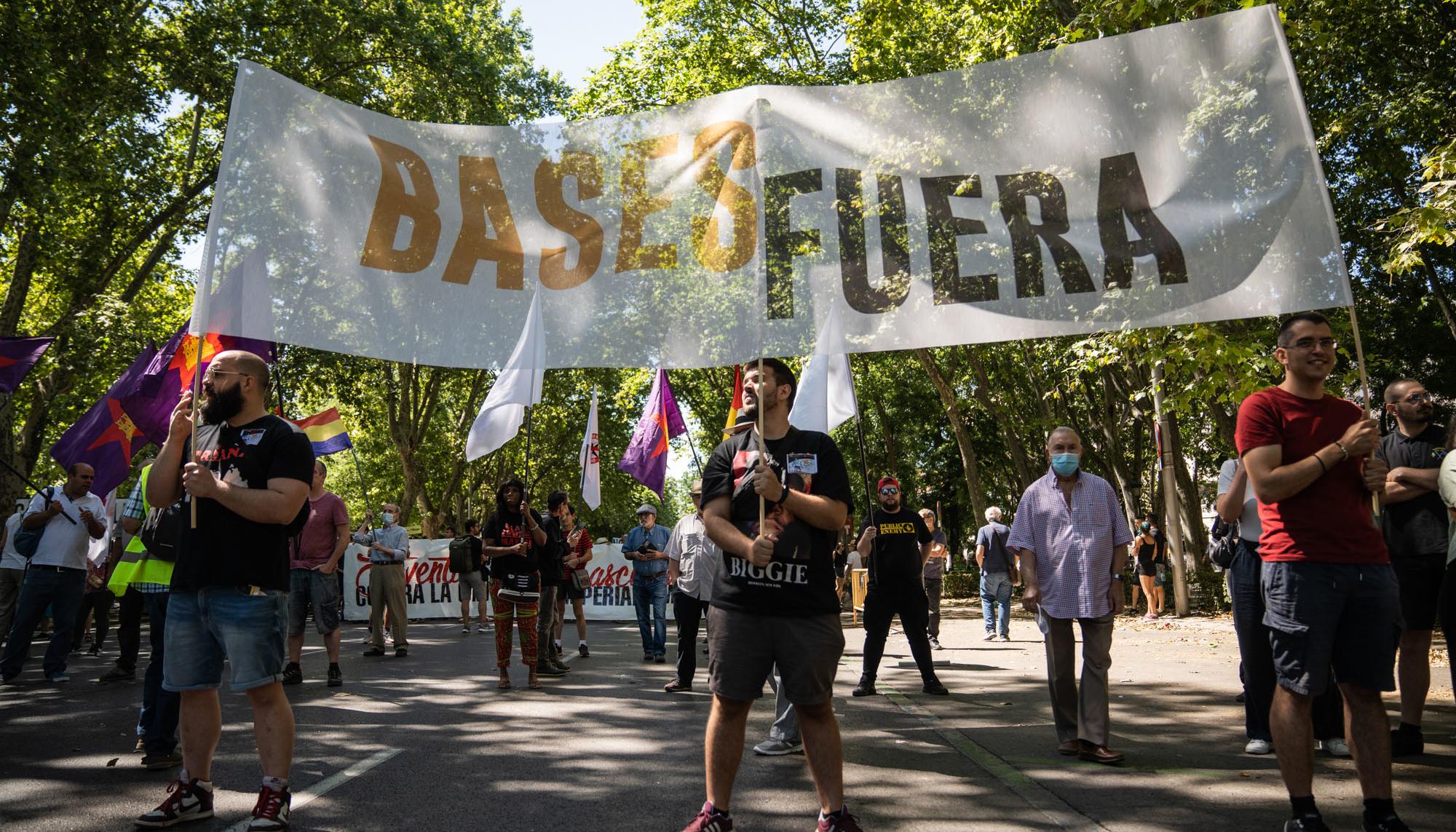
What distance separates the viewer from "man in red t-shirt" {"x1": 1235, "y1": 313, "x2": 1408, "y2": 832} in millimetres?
4141

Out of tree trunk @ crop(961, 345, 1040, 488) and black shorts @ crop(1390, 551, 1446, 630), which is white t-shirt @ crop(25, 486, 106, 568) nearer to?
black shorts @ crop(1390, 551, 1446, 630)

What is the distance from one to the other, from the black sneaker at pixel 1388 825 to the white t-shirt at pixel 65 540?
1025 centimetres

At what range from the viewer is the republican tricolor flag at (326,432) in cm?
1616

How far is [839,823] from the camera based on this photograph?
4133 millimetres

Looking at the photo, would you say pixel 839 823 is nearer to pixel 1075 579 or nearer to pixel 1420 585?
pixel 1075 579

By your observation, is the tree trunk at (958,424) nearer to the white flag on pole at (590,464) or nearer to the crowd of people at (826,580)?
the white flag on pole at (590,464)

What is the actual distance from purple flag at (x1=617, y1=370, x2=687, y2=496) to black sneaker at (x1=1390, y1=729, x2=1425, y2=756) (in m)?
10.8

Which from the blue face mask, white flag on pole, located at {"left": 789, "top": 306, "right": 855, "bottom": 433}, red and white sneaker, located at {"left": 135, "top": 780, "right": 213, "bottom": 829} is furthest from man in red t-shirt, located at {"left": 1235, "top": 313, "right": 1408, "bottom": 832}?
red and white sneaker, located at {"left": 135, "top": 780, "right": 213, "bottom": 829}

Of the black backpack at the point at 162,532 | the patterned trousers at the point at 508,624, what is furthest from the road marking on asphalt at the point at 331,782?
the patterned trousers at the point at 508,624

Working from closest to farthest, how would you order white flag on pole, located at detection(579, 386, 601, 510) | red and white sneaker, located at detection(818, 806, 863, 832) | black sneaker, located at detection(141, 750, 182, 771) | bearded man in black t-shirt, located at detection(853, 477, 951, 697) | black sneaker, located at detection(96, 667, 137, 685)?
1. red and white sneaker, located at detection(818, 806, 863, 832)
2. black sneaker, located at detection(141, 750, 182, 771)
3. bearded man in black t-shirt, located at detection(853, 477, 951, 697)
4. black sneaker, located at detection(96, 667, 137, 685)
5. white flag on pole, located at detection(579, 386, 601, 510)

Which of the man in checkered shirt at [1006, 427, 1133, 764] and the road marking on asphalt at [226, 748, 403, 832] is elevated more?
the man in checkered shirt at [1006, 427, 1133, 764]

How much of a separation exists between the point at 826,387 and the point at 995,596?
31.4ft

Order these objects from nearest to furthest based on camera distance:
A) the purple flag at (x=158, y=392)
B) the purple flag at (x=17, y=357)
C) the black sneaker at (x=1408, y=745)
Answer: the black sneaker at (x=1408, y=745) → the purple flag at (x=17, y=357) → the purple flag at (x=158, y=392)

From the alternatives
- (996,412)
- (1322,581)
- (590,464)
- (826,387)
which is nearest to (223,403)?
(826,387)
